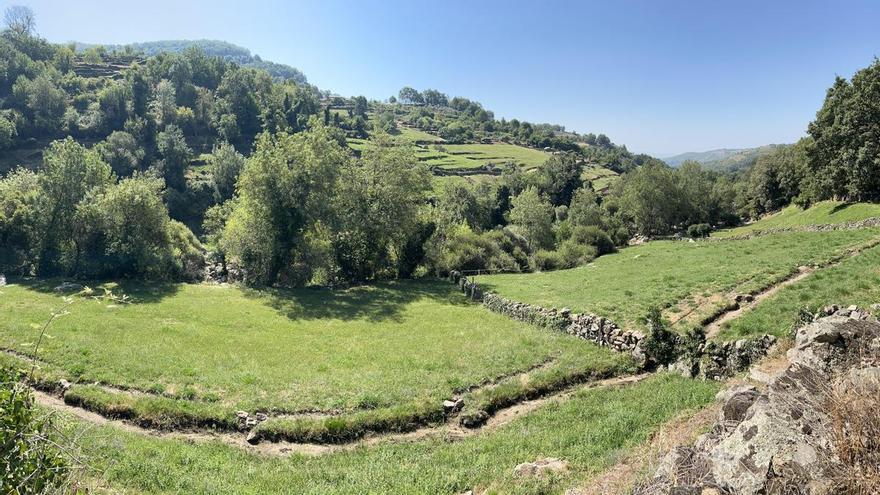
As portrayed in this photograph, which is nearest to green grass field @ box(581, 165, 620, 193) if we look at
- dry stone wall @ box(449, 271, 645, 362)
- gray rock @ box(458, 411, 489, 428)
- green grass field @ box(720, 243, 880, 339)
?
dry stone wall @ box(449, 271, 645, 362)

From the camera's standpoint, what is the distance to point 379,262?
1810 inches

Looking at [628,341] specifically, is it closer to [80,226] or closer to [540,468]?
[540,468]

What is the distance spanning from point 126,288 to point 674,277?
41809 millimetres

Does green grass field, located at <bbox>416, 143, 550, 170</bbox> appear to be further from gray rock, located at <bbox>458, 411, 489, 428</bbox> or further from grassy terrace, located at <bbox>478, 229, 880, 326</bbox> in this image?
gray rock, located at <bbox>458, 411, 489, 428</bbox>

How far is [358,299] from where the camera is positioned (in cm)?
3719

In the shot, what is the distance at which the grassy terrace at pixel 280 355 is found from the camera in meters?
17.0

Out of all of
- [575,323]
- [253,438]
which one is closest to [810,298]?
[575,323]

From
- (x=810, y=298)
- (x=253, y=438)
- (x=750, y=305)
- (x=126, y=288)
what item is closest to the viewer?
(x=253, y=438)

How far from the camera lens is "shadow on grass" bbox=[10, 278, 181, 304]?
33.4 metres

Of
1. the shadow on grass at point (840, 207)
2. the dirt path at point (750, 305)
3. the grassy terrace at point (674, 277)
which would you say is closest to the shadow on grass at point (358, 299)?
the grassy terrace at point (674, 277)

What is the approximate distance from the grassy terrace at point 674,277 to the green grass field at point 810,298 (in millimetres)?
2327

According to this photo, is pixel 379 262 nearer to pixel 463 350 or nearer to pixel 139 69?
pixel 463 350

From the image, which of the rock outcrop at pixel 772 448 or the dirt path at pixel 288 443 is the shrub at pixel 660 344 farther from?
the rock outcrop at pixel 772 448

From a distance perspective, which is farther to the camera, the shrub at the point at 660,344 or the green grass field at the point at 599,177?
the green grass field at the point at 599,177
